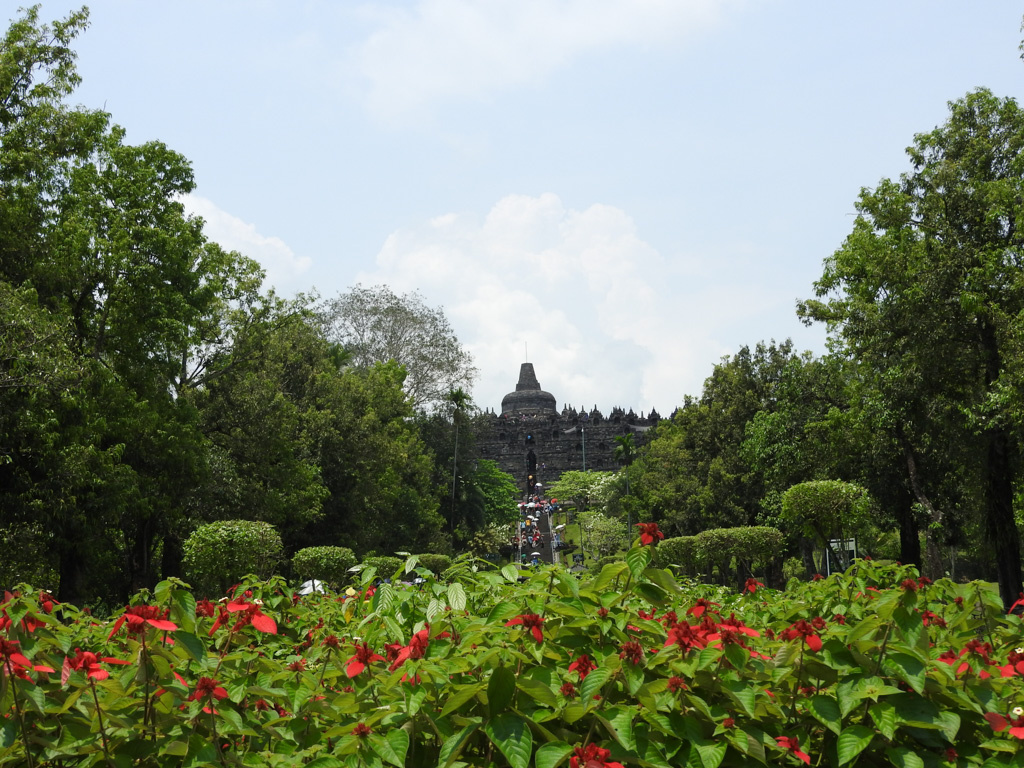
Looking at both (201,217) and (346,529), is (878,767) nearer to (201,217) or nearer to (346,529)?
(201,217)

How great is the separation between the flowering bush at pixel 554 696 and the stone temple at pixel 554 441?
86235mm

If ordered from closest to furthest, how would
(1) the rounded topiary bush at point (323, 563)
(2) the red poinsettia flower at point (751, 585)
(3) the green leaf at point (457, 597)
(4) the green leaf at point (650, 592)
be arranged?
(4) the green leaf at point (650, 592) < (3) the green leaf at point (457, 597) < (2) the red poinsettia flower at point (751, 585) < (1) the rounded topiary bush at point (323, 563)

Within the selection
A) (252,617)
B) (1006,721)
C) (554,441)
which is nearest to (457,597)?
(252,617)

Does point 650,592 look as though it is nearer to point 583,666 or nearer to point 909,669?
point 583,666

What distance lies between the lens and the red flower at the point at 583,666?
85.7 inches

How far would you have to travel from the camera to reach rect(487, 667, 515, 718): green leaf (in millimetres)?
2014

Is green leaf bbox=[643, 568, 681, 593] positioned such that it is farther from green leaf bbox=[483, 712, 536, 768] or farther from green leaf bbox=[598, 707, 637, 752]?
green leaf bbox=[483, 712, 536, 768]

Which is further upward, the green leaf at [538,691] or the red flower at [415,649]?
the red flower at [415,649]

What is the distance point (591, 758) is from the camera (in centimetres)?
191

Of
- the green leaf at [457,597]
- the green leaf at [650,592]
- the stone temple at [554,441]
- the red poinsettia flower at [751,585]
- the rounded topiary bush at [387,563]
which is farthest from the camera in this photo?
the stone temple at [554,441]

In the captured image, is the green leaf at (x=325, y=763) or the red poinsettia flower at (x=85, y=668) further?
the red poinsettia flower at (x=85, y=668)

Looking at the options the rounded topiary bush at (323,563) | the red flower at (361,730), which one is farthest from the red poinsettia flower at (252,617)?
the rounded topiary bush at (323,563)

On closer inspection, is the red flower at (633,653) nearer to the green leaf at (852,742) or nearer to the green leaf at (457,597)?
the green leaf at (852,742)

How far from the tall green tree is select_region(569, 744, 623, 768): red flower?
14.8m
